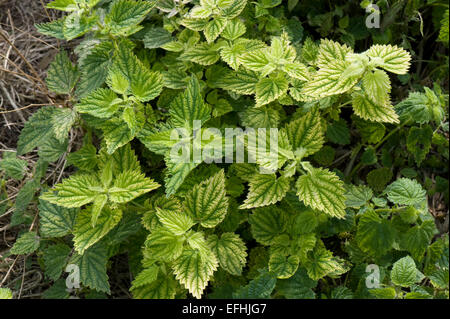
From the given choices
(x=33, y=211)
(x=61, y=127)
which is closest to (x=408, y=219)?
(x=61, y=127)

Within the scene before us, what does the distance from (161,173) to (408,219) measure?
2.74ft

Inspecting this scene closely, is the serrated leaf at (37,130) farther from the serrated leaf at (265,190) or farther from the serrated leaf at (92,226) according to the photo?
the serrated leaf at (265,190)

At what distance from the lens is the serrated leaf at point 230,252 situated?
1.35 meters

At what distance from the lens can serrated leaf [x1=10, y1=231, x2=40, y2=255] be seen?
1.53m

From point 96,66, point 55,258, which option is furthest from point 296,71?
point 55,258

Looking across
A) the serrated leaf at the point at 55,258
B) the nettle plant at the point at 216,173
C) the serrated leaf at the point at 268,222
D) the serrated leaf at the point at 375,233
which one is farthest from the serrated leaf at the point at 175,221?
the serrated leaf at the point at 375,233

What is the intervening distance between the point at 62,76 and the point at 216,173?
0.69 metres

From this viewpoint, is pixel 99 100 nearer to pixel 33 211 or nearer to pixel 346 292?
pixel 33 211

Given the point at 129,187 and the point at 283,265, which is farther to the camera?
the point at 283,265

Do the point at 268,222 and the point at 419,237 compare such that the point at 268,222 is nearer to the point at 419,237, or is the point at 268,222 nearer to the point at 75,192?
the point at 419,237

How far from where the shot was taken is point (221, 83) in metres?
1.48

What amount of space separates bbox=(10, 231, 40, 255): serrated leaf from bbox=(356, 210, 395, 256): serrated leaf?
3.63ft

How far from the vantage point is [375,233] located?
144 centimetres

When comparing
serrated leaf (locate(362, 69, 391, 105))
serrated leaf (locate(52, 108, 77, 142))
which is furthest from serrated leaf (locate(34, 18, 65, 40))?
serrated leaf (locate(362, 69, 391, 105))
